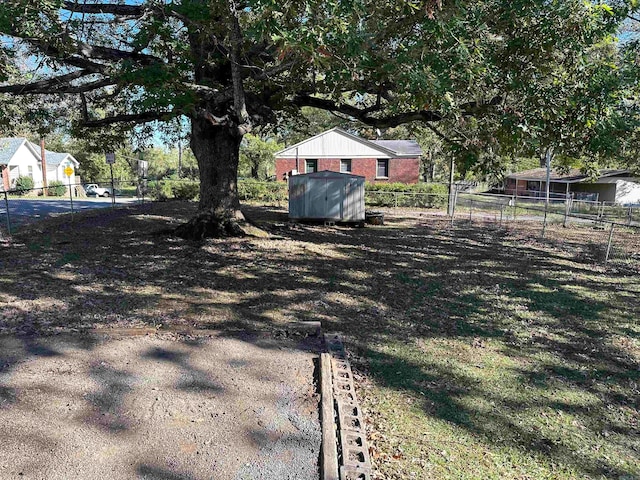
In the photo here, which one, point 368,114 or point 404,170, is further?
point 404,170

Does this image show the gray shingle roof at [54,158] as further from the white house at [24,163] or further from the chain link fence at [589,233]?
the chain link fence at [589,233]

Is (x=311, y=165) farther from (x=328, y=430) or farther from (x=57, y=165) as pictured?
(x=328, y=430)

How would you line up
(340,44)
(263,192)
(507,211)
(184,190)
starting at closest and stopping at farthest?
(340,44)
(507,211)
(184,190)
(263,192)

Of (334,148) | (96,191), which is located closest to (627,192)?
(334,148)

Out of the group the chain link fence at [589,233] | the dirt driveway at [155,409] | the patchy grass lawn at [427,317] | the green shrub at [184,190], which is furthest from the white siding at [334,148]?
the dirt driveway at [155,409]

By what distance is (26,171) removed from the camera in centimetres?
3925

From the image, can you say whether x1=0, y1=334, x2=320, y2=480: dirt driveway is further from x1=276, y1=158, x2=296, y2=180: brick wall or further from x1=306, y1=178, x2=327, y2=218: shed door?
x1=276, y1=158, x2=296, y2=180: brick wall

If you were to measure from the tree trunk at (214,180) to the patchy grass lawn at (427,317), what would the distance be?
2.73 ft

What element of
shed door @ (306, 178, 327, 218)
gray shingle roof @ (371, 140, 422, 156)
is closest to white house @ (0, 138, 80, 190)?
gray shingle roof @ (371, 140, 422, 156)

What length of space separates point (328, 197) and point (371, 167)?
16.8 m

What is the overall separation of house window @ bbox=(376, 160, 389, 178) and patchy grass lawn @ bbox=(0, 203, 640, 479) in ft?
68.6

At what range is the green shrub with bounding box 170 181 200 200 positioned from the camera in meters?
27.1

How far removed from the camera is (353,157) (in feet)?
108

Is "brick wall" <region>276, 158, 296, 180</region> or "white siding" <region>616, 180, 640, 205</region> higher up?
"brick wall" <region>276, 158, 296, 180</region>
